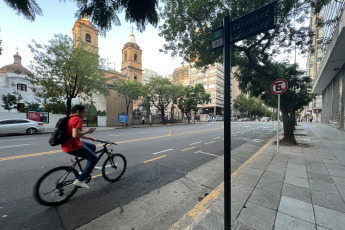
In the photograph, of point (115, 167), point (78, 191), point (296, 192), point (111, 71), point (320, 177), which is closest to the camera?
point (296, 192)

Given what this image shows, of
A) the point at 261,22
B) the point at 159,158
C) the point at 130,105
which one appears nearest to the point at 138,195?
the point at 159,158

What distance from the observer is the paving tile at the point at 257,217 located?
2.05 m

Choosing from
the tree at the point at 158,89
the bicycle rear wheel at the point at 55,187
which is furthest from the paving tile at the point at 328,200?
the tree at the point at 158,89

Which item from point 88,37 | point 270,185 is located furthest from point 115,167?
point 88,37

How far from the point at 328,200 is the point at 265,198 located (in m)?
1.10

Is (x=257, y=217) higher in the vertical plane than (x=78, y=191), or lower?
higher

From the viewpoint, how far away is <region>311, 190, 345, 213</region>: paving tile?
2488 millimetres

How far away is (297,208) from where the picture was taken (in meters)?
2.44

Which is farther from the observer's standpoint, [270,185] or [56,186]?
[270,185]

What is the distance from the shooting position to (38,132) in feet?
45.9

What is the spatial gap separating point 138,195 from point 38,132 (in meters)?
16.2

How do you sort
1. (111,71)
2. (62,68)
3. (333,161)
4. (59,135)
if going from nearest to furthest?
(59,135), (333,161), (62,68), (111,71)

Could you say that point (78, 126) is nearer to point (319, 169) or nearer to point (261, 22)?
point (261, 22)

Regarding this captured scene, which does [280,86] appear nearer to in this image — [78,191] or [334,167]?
[334,167]
